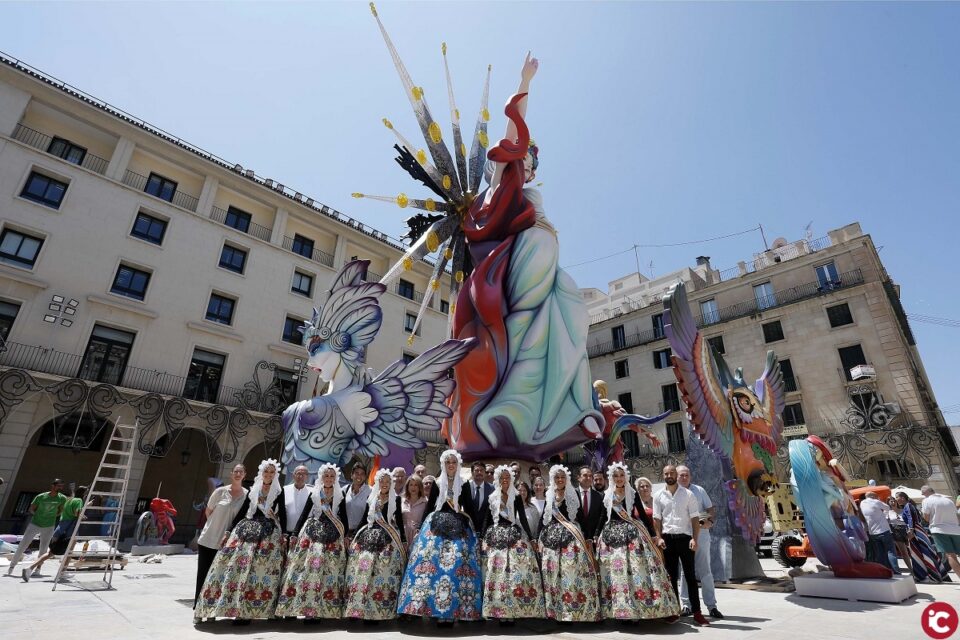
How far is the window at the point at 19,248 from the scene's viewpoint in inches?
658

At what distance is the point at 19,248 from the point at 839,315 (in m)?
32.2

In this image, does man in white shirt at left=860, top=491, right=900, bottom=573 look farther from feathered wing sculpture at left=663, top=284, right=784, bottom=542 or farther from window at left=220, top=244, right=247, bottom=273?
window at left=220, top=244, right=247, bottom=273

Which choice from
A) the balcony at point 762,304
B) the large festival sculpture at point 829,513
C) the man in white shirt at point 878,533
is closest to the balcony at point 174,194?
the balcony at point 762,304

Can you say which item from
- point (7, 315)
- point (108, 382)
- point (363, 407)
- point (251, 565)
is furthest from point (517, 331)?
point (7, 315)

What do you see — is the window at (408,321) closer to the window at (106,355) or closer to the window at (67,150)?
the window at (106,355)

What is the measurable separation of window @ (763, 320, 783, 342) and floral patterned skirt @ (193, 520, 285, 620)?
25.5 metres

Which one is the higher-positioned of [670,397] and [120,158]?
[120,158]

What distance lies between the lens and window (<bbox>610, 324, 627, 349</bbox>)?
102ft

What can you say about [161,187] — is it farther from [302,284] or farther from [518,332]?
[518,332]

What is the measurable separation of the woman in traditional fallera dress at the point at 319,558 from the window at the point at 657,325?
26.6 meters

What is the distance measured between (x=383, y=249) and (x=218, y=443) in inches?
507

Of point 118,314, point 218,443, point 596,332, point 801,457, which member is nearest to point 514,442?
point 801,457

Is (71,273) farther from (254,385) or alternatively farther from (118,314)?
(254,385)

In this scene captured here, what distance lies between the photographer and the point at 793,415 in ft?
73.3
